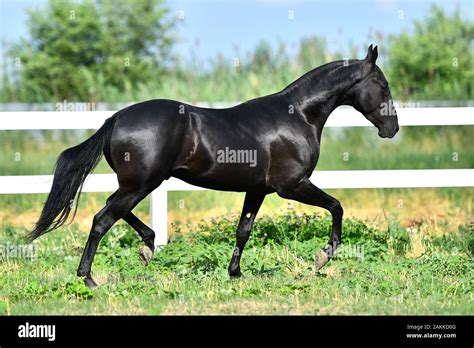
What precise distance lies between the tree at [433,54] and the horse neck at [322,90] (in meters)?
10.2

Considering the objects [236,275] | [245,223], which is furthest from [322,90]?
[236,275]

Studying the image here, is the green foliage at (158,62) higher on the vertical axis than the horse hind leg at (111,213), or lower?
higher

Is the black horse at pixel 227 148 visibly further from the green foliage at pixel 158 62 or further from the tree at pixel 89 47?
the tree at pixel 89 47

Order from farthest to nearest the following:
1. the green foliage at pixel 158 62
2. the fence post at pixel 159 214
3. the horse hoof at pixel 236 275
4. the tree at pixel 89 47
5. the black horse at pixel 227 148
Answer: the tree at pixel 89 47, the green foliage at pixel 158 62, the fence post at pixel 159 214, the horse hoof at pixel 236 275, the black horse at pixel 227 148

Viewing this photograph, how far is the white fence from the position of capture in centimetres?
862

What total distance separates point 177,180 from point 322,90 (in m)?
2.33

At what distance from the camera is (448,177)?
892cm

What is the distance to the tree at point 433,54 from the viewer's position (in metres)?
17.9

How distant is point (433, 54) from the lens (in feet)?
61.0

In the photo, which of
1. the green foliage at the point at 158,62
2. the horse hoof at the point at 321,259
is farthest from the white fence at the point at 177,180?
the green foliage at the point at 158,62

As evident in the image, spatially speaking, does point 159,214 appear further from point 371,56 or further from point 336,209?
point 371,56
